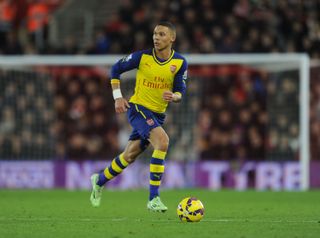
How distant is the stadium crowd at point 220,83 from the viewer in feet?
60.3

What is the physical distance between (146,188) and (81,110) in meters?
2.41

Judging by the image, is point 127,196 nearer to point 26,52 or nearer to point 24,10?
point 26,52

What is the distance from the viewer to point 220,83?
1917cm

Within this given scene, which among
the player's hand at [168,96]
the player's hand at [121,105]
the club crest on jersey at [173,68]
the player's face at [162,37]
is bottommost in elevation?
the player's hand at [121,105]

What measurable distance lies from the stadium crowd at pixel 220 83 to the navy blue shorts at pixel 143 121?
25.8 ft

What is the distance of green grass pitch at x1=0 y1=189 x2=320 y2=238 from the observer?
7.96 m

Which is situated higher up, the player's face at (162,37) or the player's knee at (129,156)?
the player's face at (162,37)

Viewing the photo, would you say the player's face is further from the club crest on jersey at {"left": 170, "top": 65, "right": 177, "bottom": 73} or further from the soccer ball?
the soccer ball

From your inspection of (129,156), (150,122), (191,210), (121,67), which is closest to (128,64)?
(121,67)

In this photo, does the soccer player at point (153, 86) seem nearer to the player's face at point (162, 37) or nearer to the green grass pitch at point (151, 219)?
the player's face at point (162, 37)

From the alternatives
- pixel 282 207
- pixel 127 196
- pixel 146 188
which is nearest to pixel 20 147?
pixel 146 188

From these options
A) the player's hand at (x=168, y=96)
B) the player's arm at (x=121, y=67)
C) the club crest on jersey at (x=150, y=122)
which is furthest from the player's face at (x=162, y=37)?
the club crest on jersey at (x=150, y=122)

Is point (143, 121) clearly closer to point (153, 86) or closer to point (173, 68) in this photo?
point (153, 86)

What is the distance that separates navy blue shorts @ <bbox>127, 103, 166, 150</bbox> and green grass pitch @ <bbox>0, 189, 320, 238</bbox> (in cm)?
Result: 89
